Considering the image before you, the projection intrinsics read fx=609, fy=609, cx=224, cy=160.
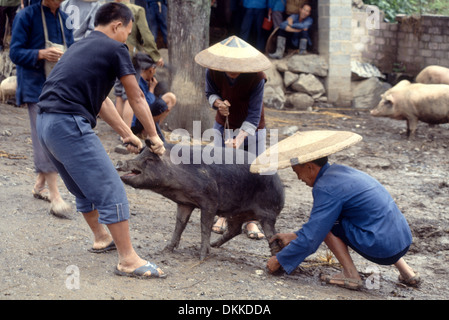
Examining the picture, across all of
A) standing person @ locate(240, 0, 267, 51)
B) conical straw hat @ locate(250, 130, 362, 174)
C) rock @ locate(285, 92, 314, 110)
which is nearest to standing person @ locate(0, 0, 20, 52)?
Result: standing person @ locate(240, 0, 267, 51)

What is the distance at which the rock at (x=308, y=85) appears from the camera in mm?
12094

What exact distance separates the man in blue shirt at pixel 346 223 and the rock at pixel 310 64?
26.6 feet

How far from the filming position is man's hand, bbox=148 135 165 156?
13.4 feet

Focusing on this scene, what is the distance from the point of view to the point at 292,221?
6.07m

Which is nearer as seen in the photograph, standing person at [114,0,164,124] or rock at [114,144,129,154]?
rock at [114,144,129,154]

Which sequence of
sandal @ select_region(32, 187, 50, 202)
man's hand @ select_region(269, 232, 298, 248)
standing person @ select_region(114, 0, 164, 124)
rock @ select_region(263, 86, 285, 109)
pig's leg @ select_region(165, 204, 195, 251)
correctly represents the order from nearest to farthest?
man's hand @ select_region(269, 232, 298, 248) → pig's leg @ select_region(165, 204, 195, 251) → sandal @ select_region(32, 187, 50, 202) → standing person @ select_region(114, 0, 164, 124) → rock @ select_region(263, 86, 285, 109)

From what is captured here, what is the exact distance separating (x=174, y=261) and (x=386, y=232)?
1.53 m

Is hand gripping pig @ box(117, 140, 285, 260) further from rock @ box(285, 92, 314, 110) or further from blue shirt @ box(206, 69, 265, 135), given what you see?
rock @ box(285, 92, 314, 110)

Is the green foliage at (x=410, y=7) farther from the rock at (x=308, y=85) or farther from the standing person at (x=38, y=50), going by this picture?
the standing person at (x=38, y=50)

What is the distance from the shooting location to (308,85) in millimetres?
12109

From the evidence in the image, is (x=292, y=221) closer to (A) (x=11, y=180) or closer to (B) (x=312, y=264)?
(B) (x=312, y=264)

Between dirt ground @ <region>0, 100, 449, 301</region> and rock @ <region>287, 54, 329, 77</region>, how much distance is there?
4466 mm

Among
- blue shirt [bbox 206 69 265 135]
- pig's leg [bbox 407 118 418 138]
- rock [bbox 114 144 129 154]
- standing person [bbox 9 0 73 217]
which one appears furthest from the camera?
pig's leg [bbox 407 118 418 138]

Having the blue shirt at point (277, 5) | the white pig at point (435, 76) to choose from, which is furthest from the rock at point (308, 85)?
the white pig at point (435, 76)
